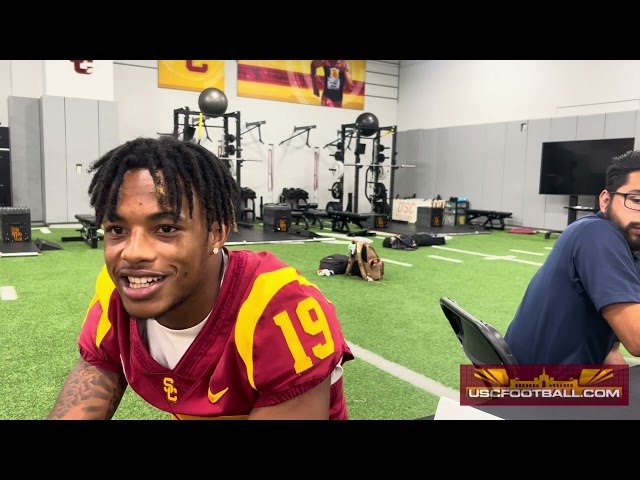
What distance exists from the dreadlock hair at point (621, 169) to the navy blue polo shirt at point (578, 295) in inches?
3.9

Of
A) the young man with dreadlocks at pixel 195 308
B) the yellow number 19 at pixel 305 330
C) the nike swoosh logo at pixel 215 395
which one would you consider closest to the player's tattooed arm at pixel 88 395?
the young man with dreadlocks at pixel 195 308

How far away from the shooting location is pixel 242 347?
1001 millimetres

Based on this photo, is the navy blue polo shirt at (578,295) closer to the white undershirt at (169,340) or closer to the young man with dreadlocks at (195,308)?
the young man with dreadlocks at (195,308)

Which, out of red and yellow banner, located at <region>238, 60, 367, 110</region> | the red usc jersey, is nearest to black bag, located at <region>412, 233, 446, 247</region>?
red and yellow banner, located at <region>238, 60, 367, 110</region>

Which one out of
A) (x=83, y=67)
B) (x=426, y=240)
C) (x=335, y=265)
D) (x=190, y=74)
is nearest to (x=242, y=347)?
(x=335, y=265)

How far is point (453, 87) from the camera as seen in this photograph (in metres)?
12.3

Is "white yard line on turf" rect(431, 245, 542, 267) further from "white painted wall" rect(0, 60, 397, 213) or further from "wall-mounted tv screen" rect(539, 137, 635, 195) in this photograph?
"white painted wall" rect(0, 60, 397, 213)

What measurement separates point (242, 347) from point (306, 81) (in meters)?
11.9

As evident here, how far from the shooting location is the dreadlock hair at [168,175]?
3.16 feet

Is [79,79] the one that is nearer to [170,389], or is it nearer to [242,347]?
[170,389]

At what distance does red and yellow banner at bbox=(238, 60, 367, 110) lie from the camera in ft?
37.9

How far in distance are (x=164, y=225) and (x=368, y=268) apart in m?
4.03
